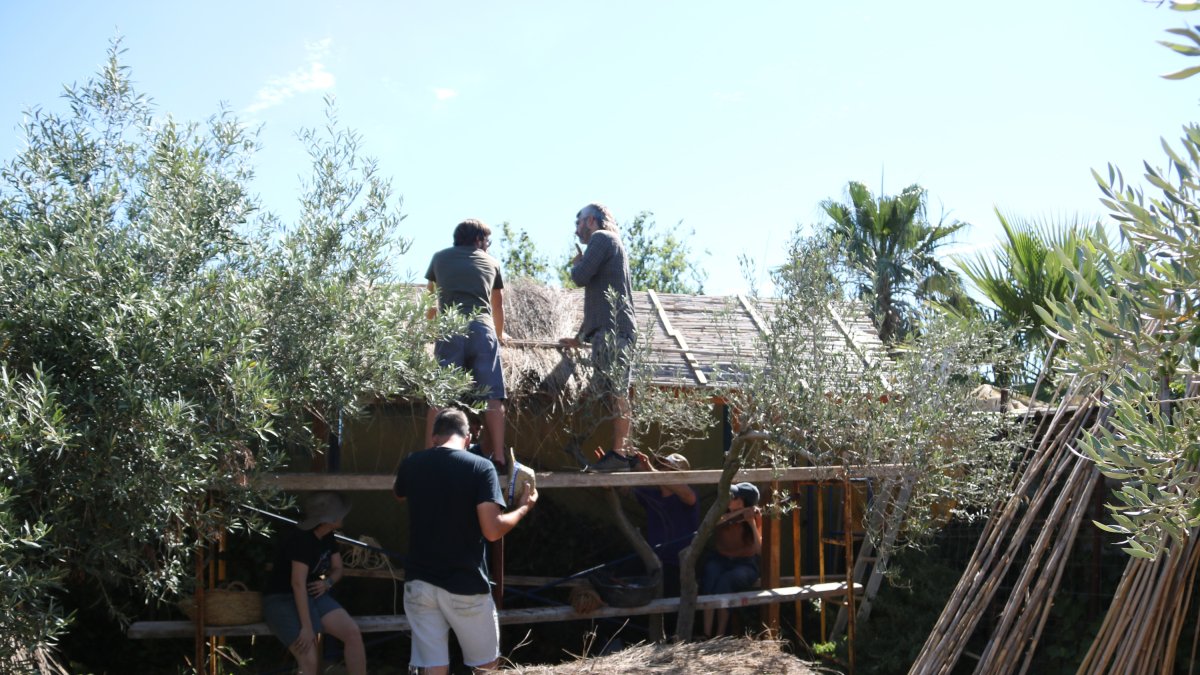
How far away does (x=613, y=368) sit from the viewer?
648 cm

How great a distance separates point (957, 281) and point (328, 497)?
30.5 feet

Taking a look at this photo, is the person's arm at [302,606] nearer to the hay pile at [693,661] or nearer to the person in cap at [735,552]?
the hay pile at [693,661]

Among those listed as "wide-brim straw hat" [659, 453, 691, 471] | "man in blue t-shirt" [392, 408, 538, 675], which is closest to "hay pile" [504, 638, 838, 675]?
"man in blue t-shirt" [392, 408, 538, 675]

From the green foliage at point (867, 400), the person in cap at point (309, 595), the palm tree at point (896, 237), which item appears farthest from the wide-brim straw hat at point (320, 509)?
the palm tree at point (896, 237)

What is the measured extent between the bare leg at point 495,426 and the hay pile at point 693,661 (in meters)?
1.35

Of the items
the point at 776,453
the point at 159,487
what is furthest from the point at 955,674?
the point at 159,487

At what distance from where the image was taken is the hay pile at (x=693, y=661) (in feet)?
16.4

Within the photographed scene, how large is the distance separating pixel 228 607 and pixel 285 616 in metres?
0.34

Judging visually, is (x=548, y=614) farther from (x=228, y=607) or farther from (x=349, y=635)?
(x=228, y=607)

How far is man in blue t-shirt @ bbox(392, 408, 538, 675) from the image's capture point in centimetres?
492

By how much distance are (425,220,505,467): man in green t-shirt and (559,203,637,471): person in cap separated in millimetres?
678

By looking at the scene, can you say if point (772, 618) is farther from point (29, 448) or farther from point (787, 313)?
point (29, 448)

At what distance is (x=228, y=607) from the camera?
582 cm

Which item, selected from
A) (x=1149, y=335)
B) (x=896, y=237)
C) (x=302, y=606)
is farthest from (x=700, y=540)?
(x=896, y=237)
